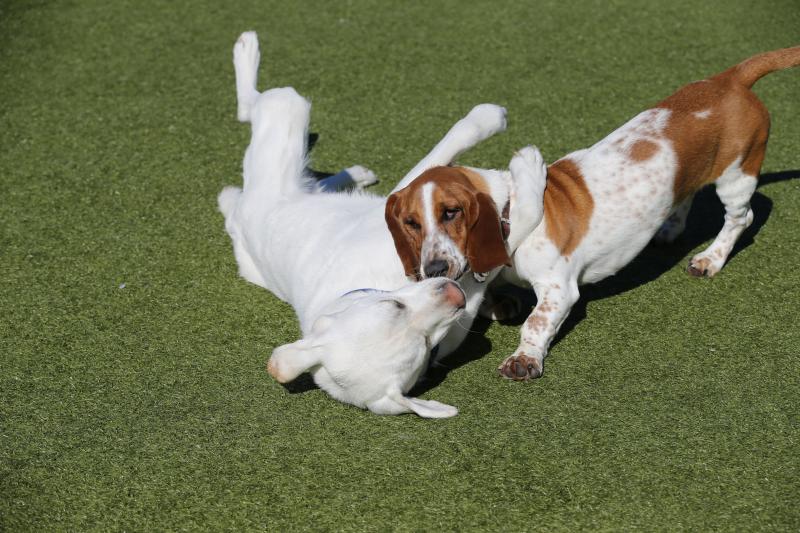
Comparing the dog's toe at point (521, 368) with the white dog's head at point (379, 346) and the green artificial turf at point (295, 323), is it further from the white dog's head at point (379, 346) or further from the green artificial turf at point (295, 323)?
the white dog's head at point (379, 346)

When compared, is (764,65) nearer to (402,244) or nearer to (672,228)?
(672,228)

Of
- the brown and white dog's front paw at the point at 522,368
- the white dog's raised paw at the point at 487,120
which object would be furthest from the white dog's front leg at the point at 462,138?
the brown and white dog's front paw at the point at 522,368

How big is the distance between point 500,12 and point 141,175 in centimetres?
327

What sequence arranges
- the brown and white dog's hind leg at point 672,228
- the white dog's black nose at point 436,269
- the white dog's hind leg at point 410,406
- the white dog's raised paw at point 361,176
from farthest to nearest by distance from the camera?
the white dog's raised paw at point 361,176 < the brown and white dog's hind leg at point 672,228 < the white dog's black nose at point 436,269 < the white dog's hind leg at point 410,406

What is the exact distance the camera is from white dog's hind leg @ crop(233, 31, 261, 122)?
5938 millimetres

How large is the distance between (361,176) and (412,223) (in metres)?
1.66

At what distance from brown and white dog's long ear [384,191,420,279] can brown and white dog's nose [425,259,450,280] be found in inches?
2.4

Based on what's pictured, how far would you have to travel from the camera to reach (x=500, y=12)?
7926 mm

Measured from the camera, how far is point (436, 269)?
419 centimetres

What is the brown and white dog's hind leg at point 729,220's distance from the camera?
198 inches

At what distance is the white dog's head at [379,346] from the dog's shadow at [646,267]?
0.44 meters

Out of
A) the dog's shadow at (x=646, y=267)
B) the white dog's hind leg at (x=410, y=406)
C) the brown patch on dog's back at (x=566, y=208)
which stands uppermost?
the brown patch on dog's back at (x=566, y=208)

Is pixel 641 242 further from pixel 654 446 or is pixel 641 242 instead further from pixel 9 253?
pixel 9 253

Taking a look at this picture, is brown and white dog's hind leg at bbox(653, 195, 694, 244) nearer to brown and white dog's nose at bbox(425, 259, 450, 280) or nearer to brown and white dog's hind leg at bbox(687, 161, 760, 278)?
brown and white dog's hind leg at bbox(687, 161, 760, 278)
